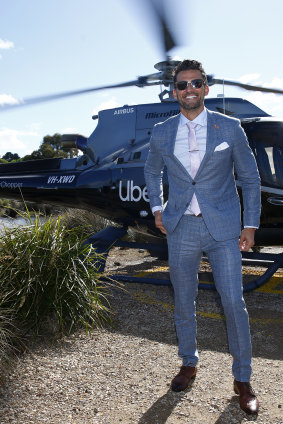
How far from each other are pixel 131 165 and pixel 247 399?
13.7 ft

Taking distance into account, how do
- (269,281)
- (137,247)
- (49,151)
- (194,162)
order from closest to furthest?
(194,162)
(137,247)
(269,281)
(49,151)

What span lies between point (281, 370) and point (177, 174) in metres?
1.80

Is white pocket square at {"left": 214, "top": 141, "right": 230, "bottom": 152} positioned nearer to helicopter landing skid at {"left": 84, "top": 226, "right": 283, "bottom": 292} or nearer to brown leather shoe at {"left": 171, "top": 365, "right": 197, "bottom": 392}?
brown leather shoe at {"left": 171, "top": 365, "right": 197, "bottom": 392}

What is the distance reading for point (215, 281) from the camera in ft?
9.75

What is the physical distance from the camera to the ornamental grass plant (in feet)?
13.2

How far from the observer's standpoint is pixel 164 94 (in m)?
6.83

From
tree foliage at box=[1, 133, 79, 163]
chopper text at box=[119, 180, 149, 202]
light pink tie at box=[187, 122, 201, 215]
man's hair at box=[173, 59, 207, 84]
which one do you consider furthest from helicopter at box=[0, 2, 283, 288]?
tree foliage at box=[1, 133, 79, 163]

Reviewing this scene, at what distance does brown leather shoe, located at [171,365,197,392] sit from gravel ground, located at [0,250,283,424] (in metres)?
0.05

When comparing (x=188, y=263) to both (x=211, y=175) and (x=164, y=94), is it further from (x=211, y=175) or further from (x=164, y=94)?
(x=164, y=94)

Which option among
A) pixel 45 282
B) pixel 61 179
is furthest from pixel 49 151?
pixel 45 282

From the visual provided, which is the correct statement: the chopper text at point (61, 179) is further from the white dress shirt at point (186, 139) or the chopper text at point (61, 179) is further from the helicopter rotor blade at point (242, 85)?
the white dress shirt at point (186, 139)

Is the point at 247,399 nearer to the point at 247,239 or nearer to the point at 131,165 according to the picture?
the point at 247,239

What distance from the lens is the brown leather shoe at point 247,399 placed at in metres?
2.80

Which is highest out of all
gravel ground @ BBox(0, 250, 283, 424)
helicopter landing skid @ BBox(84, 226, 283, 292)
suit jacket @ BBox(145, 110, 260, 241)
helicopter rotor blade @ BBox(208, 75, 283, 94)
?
helicopter rotor blade @ BBox(208, 75, 283, 94)
